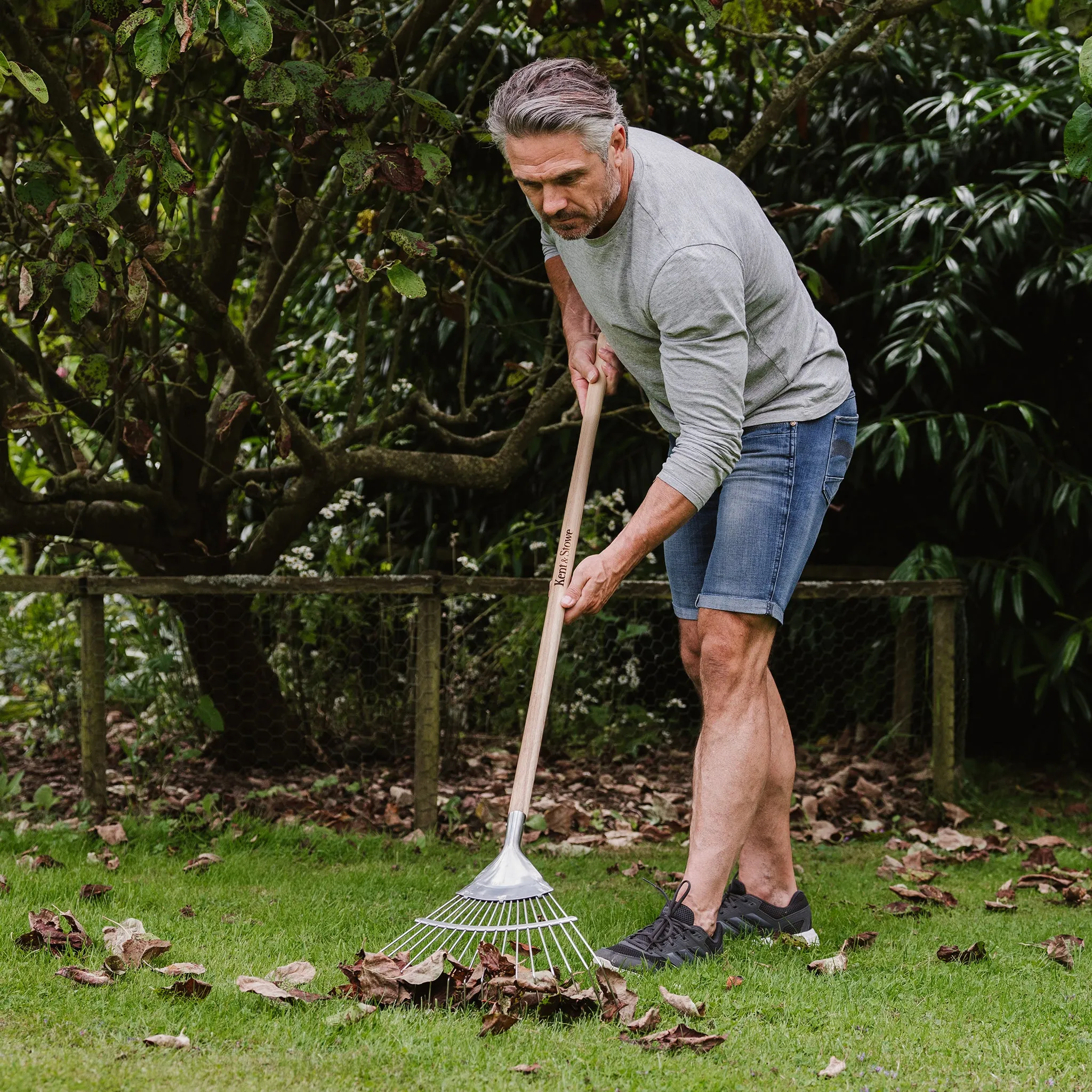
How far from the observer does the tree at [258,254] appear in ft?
8.47

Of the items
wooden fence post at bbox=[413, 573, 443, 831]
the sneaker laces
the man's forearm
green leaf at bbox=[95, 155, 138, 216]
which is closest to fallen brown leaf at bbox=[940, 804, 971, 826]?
wooden fence post at bbox=[413, 573, 443, 831]

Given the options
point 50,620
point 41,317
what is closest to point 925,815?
point 41,317

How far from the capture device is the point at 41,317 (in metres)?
2.72

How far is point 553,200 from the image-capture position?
2.01 meters

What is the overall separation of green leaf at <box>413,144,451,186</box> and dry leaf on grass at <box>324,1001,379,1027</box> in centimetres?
165

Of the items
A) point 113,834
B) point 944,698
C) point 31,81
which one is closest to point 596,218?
point 31,81

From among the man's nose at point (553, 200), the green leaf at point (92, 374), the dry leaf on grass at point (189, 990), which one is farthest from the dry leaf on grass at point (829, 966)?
the green leaf at point (92, 374)

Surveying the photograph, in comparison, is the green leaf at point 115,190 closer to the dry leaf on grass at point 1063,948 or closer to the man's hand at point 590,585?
the man's hand at point 590,585

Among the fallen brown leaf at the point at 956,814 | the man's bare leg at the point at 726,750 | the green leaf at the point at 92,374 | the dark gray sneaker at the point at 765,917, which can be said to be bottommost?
the fallen brown leaf at the point at 956,814

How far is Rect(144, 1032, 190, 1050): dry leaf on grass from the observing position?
1.68m

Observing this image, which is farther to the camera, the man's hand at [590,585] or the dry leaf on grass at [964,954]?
the dry leaf on grass at [964,954]

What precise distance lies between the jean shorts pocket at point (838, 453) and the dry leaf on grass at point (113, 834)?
1993 millimetres

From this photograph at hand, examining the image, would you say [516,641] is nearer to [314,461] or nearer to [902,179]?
[314,461]

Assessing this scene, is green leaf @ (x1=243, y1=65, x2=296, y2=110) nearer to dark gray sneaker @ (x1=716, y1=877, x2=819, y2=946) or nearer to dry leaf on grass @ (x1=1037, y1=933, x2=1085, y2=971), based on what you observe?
dark gray sneaker @ (x1=716, y1=877, x2=819, y2=946)
